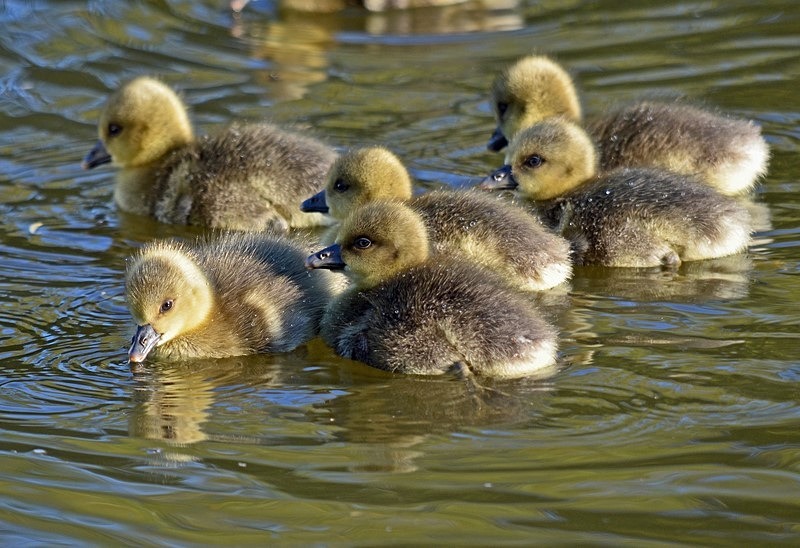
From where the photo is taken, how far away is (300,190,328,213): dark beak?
6.39 metres

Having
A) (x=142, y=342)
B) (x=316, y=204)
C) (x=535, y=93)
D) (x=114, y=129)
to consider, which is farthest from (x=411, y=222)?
(x=114, y=129)

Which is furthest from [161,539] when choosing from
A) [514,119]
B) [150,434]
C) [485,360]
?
[514,119]

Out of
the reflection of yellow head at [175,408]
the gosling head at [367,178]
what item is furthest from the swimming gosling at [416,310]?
the gosling head at [367,178]

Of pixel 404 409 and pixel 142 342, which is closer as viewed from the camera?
pixel 404 409

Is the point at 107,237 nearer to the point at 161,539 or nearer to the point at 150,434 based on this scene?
the point at 150,434

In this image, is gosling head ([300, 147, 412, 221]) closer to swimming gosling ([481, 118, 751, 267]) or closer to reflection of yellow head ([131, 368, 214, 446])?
swimming gosling ([481, 118, 751, 267])

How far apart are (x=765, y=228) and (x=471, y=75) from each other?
3023 millimetres

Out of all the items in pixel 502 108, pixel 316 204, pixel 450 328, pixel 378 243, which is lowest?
pixel 450 328

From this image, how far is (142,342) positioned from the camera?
520cm

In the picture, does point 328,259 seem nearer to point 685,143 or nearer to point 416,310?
point 416,310

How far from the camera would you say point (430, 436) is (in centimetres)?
444

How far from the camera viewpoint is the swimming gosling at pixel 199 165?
23.0ft

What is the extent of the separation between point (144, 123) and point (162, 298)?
241cm

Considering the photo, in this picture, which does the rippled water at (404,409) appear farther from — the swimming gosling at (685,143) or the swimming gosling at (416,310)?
the swimming gosling at (685,143)
